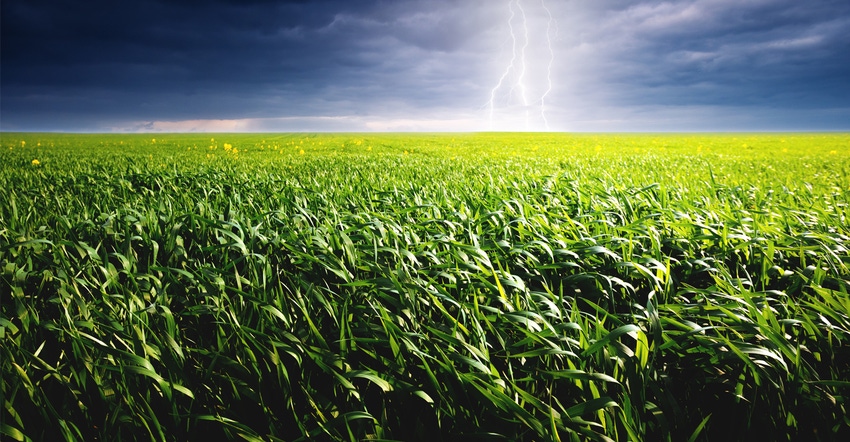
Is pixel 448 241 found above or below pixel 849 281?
above

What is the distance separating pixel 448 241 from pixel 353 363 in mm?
1040

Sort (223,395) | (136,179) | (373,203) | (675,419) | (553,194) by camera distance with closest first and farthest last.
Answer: (675,419) < (223,395) < (373,203) < (553,194) < (136,179)

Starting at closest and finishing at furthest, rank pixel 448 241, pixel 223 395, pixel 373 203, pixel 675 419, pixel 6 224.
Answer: pixel 675 419 < pixel 223 395 < pixel 448 241 < pixel 6 224 < pixel 373 203

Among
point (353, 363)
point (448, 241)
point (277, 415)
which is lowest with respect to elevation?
point (277, 415)

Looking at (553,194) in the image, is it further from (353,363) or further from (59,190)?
(59,190)

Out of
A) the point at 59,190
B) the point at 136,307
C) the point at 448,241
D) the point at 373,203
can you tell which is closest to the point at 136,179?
the point at 59,190

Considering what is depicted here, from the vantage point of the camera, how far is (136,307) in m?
1.90

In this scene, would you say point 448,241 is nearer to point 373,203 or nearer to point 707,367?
point 707,367

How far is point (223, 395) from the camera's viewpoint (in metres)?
1.50

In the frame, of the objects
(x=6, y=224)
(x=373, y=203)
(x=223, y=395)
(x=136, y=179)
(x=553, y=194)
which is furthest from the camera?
(x=136, y=179)

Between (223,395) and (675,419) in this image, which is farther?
(223,395)

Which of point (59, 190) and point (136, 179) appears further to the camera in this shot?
point (136, 179)

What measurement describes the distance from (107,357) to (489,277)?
1668mm

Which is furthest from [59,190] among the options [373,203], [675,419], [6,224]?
[675,419]
